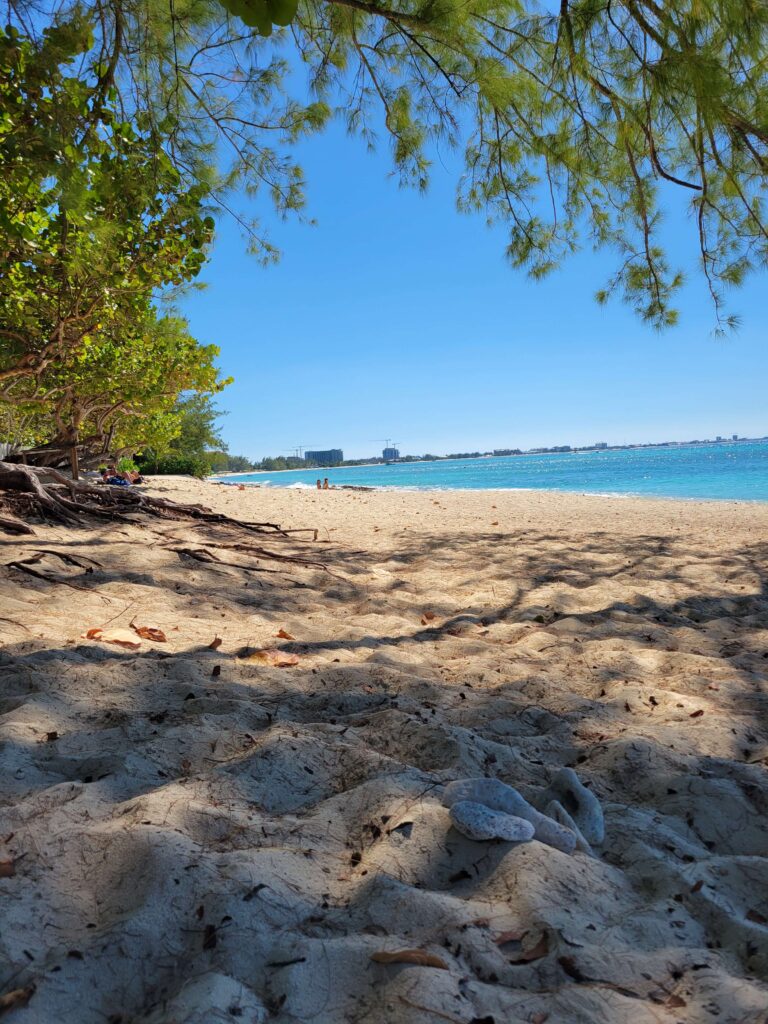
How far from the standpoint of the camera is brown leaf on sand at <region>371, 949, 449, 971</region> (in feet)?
3.27

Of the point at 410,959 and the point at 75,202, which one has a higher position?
the point at 75,202

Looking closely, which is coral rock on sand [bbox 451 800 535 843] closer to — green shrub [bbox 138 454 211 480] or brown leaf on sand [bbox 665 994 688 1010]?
brown leaf on sand [bbox 665 994 688 1010]

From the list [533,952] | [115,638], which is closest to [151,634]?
[115,638]

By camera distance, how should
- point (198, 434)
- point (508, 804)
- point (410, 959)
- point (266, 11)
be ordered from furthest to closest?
point (198, 434), point (508, 804), point (266, 11), point (410, 959)

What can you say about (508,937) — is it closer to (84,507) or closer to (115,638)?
(115,638)

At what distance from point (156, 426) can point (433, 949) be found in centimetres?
1787

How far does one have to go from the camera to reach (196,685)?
2.22m

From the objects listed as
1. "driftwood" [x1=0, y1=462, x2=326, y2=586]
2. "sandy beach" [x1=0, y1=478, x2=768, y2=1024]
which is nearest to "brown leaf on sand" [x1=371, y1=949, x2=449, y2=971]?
"sandy beach" [x1=0, y1=478, x2=768, y2=1024]

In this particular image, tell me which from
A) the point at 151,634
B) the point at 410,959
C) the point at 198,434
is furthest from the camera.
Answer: the point at 198,434

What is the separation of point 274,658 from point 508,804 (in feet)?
4.83

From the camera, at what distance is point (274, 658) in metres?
2.66

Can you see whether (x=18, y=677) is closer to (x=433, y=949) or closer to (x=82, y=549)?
(x=433, y=949)

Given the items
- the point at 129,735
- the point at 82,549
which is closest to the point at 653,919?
the point at 129,735

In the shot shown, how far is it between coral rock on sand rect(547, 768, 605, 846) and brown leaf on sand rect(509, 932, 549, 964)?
402 mm
